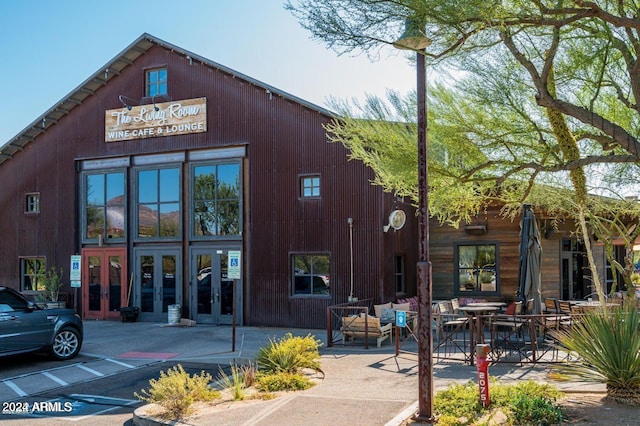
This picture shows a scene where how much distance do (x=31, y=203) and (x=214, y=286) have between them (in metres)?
8.58

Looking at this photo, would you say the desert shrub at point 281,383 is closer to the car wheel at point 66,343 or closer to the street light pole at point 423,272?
the street light pole at point 423,272

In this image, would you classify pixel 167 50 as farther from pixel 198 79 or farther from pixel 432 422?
pixel 432 422

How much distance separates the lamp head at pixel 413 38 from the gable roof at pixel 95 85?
33.5ft

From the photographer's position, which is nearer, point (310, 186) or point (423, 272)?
point (423, 272)

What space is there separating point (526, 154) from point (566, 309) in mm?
5493

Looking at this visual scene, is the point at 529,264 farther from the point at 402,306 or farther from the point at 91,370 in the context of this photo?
→ the point at 91,370

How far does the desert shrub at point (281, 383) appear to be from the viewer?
901 cm

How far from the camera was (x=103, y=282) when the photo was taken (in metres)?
20.5

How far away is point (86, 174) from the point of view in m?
21.1

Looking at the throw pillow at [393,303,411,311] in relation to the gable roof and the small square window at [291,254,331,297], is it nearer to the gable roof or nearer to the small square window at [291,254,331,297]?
the small square window at [291,254,331,297]

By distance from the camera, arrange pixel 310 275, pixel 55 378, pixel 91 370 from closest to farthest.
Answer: pixel 55 378 → pixel 91 370 → pixel 310 275

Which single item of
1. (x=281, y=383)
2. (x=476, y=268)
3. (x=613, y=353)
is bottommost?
(x=281, y=383)

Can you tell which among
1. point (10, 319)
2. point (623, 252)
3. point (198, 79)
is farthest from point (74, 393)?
point (623, 252)

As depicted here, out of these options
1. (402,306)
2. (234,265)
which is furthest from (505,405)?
(402,306)
